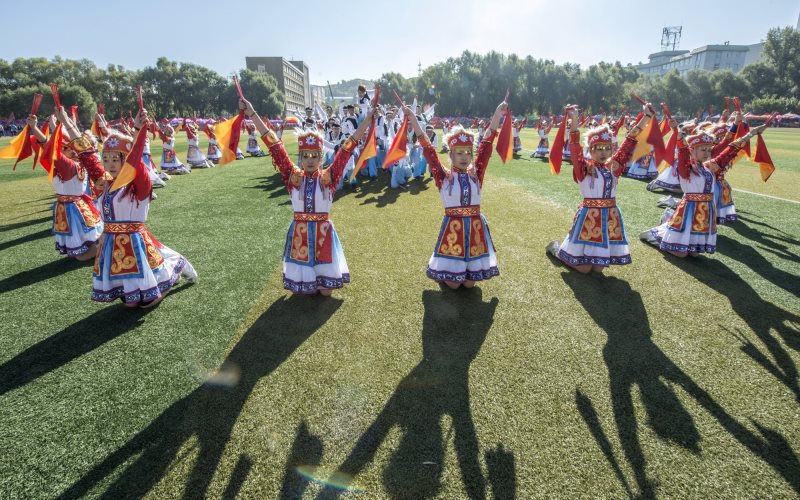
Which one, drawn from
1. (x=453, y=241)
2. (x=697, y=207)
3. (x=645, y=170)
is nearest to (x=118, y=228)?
(x=453, y=241)

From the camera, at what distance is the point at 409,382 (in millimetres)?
3896

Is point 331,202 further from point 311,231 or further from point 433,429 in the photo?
point 433,429

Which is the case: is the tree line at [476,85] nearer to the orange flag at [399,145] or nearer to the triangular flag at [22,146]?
the triangular flag at [22,146]

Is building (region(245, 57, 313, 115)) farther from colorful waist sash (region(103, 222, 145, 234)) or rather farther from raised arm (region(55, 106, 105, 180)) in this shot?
colorful waist sash (region(103, 222, 145, 234))

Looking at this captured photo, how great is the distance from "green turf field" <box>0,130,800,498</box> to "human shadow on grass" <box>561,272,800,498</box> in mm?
20

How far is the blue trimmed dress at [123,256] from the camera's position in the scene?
4828 mm

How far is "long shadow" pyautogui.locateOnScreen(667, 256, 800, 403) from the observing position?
4.10 metres

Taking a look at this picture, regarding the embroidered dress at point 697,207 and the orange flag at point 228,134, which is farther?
the embroidered dress at point 697,207

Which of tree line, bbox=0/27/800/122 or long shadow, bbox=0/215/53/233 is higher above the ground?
tree line, bbox=0/27/800/122

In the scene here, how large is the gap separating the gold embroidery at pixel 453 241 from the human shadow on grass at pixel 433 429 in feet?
3.54

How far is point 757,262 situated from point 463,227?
5696 millimetres

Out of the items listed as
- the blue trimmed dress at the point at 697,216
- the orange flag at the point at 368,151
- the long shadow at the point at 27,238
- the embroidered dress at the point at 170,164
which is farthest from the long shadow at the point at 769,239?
the embroidered dress at the point at 170,164

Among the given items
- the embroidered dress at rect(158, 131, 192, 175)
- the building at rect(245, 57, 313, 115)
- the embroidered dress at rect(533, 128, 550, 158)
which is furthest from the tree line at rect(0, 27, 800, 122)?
the embroidered dress at rect(158, 131, 192, 175)

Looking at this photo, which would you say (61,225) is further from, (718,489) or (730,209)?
(730,209)
